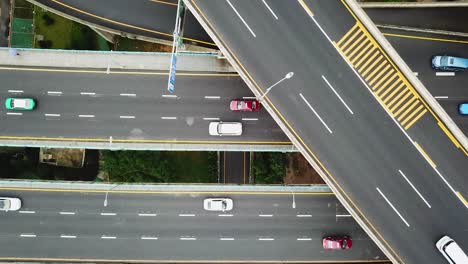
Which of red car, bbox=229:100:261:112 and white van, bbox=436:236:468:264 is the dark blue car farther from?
red car, bbox=229:100:261:112

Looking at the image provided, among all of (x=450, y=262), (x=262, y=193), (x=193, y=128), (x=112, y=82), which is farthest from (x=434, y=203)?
(x=112, y=82)

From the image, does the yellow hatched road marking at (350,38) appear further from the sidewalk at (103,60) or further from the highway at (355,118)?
the sidewalk at (103,60)

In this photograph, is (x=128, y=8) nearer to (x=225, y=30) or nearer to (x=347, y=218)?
(x=225, y=30)

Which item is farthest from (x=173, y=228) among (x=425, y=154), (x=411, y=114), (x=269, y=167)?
(x=411, y=114)

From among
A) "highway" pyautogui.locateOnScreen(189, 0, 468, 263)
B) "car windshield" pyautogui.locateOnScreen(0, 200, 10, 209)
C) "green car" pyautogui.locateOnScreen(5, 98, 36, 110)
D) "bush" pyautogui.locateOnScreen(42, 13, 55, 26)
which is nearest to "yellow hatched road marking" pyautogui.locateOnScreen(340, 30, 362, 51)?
"highway" pyautogui.locateOnScreen(189, 0, 468, 263)

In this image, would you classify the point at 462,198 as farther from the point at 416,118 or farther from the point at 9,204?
the point at 9,204
